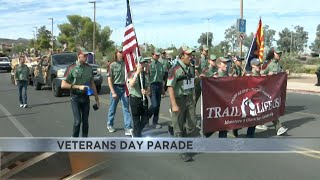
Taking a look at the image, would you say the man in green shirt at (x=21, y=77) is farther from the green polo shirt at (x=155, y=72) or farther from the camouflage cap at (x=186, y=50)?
the camouflage cap at (x=186, y=50)

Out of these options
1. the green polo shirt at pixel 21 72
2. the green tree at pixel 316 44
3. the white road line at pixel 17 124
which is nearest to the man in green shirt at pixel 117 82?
the white road line at pixel 17 124

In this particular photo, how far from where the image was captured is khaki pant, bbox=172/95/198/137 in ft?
23.0

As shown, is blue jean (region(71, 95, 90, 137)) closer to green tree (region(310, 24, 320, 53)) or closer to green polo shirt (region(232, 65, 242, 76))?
green polo shirt (region(232, 65, 242, 76))

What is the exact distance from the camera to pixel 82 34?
7256 cm

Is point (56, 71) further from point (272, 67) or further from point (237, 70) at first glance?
point (272, 67)

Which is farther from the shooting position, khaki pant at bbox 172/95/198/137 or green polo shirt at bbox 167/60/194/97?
green polo shirt at bbox 167/60/194/97

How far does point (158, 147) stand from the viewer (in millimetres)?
3879

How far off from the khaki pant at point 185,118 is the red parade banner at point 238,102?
118cm

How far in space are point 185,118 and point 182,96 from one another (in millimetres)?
338

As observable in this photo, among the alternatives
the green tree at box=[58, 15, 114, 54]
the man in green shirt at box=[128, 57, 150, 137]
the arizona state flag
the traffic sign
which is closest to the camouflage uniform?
the man in green shirt at box=[128, 57, 150, 137]

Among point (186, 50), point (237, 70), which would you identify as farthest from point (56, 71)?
point (186, 50)

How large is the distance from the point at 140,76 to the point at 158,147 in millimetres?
4712

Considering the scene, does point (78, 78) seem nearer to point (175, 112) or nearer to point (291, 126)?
point (175, 112)

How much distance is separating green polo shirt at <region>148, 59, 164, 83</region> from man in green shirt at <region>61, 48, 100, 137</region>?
3579 mm
